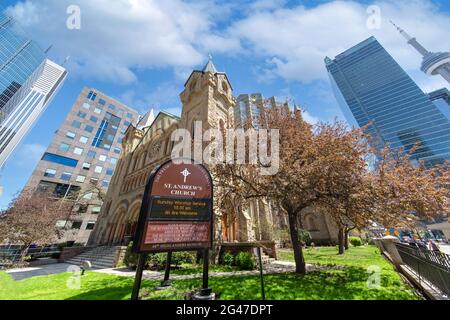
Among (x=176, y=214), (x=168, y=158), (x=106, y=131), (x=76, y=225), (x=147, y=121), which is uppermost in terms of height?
(x=106, y=131)

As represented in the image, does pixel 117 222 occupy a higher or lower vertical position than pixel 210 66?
lower

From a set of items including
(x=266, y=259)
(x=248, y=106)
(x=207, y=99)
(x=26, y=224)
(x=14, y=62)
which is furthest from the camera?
(x=14, y=62)

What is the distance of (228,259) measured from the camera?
41.0 ft

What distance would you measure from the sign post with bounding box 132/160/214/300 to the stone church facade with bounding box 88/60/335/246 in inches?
407

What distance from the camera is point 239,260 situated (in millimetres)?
11742

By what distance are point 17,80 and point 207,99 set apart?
99.8 m

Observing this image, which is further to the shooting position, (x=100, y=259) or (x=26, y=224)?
(x=26, y=224)

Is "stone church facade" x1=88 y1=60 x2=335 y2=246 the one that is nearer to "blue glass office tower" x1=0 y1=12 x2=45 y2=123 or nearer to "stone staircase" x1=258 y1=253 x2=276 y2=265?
"stone staircase" x1=258 y1=253 x2=276 y2=265

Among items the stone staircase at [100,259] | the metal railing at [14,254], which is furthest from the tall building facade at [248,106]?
the metal railing at [14,254]

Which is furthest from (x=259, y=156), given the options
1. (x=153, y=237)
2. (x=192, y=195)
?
(x=153, y=237)

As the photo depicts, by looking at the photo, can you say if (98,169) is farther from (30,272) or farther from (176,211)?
(176,211)

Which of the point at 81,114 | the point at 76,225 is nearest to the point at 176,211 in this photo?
the point at 76,225
